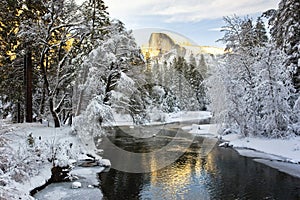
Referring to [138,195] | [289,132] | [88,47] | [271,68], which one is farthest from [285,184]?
[88,47]

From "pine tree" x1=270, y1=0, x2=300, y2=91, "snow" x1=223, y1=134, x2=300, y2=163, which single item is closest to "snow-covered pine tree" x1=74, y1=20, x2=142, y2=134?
"snow" x1=223, y1=134, x2=300, y2=163

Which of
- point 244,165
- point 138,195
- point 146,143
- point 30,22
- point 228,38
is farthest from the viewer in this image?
point 228,38

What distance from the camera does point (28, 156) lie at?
10203 mm

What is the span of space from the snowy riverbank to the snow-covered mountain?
11.2 metres

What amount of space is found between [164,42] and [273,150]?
3717 centimetres

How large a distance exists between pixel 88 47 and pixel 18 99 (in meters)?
6.21

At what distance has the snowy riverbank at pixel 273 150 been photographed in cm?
1437

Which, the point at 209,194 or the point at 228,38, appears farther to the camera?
the point at 228,38

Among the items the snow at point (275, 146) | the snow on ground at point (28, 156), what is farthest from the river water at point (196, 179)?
the snow on ground at point (28, 156)

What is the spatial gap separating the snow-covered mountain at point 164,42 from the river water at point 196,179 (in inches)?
456

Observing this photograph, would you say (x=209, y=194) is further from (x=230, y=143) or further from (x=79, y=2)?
(x=79, y=2)

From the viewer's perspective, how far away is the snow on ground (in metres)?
8.06

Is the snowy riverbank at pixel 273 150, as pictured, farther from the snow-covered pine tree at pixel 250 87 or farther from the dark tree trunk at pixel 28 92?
the dark tree trunk at pixel 28 92

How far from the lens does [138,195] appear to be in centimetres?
1018
